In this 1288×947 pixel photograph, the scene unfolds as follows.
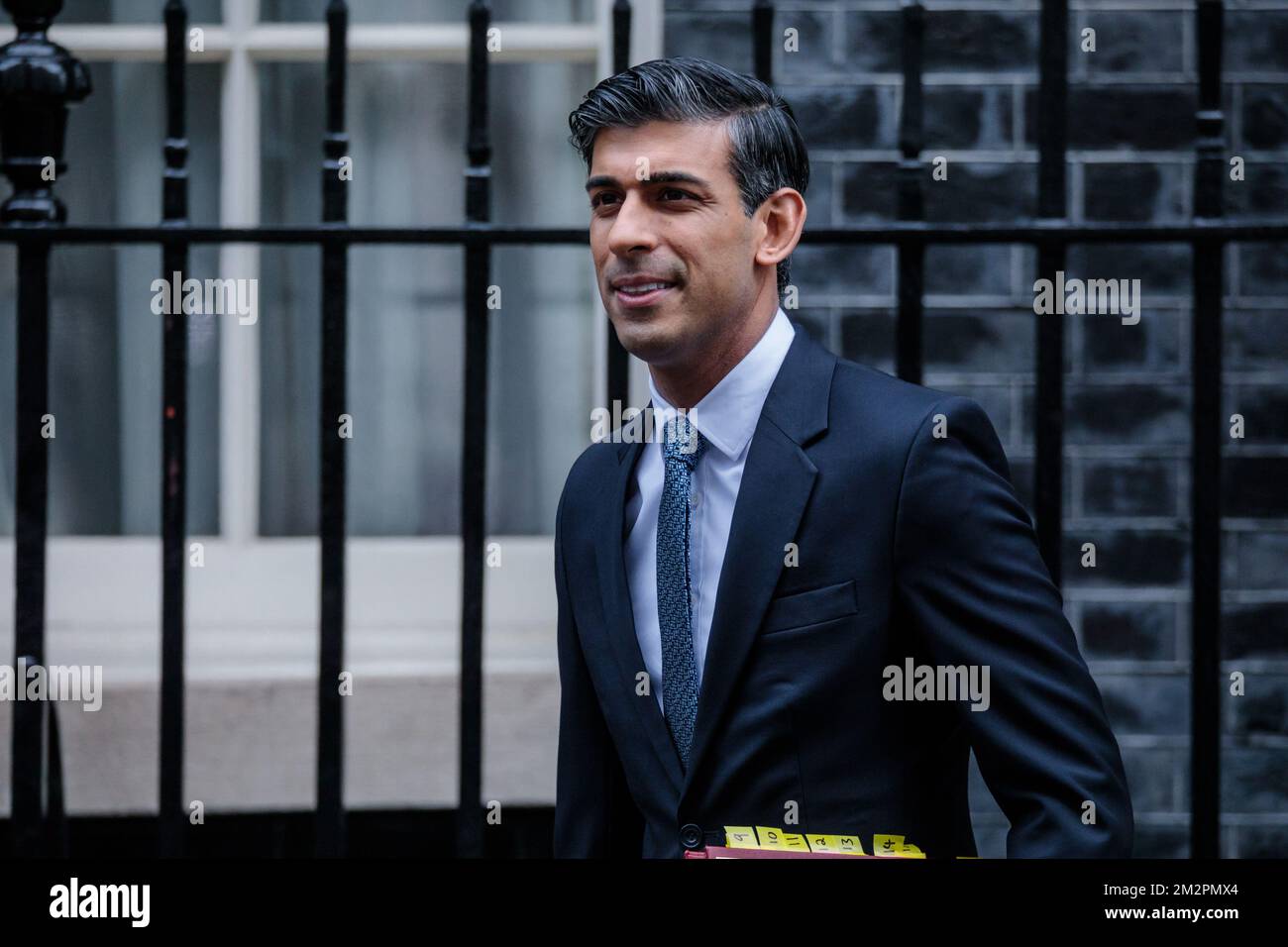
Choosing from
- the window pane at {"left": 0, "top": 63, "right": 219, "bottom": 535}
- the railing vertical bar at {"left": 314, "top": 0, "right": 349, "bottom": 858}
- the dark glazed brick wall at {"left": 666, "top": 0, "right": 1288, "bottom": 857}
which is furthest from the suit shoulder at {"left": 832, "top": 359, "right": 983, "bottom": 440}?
the window pane at {"left": 0, "top": 63, "right": 219, "bottom": 535}

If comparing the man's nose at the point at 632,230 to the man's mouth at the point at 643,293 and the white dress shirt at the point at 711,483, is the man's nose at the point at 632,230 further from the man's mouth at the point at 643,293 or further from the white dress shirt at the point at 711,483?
the white dress shirt at the point at 711,483

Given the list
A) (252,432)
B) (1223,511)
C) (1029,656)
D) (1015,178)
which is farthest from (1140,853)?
(252,432)

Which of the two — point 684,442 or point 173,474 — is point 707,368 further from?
point 173,474

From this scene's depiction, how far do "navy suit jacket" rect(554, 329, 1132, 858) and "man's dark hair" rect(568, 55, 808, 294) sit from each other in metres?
0.27

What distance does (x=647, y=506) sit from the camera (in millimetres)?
2129

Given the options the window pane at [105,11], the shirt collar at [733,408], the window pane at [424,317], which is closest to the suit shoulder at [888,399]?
the shirt collar at [733,408]

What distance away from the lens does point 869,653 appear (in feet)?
6.28

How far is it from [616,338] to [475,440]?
354mm

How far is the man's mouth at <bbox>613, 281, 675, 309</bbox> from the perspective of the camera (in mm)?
1959

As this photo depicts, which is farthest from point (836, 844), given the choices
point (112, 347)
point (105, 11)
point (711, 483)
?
point (105, 11)

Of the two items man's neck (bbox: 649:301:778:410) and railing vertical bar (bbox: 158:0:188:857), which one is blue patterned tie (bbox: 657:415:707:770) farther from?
railing vertical bar (bbox: 158:0:188:857)

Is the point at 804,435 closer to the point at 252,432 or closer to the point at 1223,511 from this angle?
the point at 1223,511

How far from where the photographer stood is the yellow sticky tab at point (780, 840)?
190 centimetres

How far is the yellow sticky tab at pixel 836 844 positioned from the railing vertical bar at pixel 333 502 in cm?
112
